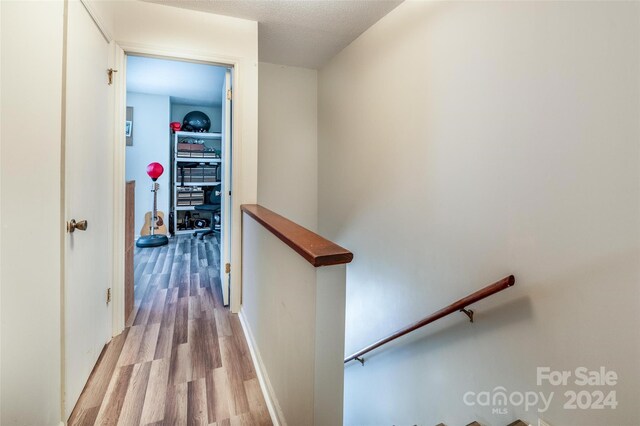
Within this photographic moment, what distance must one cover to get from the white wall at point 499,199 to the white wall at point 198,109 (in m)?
4.12

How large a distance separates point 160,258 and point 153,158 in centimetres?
210

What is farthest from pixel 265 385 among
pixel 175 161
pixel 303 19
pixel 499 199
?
pixel 175 161

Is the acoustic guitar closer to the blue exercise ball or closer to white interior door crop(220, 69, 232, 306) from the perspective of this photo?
the blue exercise ball

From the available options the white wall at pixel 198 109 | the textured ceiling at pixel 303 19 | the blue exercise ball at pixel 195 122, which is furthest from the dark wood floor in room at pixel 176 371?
the white wall at pixel 198 109

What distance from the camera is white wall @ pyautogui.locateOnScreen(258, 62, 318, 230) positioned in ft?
12.0

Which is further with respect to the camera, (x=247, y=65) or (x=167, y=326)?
(x=247, y=65)

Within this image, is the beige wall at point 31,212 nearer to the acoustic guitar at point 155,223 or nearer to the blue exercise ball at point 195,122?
the acoustic guitar at point 155,223

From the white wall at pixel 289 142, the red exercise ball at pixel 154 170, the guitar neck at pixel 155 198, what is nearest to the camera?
the white wall at pixel 289 142

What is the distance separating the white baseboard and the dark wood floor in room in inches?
1.3

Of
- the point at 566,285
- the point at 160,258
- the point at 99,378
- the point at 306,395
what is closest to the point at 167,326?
the point at 99,378

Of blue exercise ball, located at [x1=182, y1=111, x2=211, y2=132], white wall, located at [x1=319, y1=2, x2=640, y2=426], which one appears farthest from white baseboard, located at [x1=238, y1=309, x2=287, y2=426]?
blue exercise ball, located at [x1=182, y1=111, x2=211, y2=132]

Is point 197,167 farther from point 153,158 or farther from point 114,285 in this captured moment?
point 114,285

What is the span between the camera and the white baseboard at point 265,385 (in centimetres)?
147

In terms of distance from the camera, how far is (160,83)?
15.6ft
